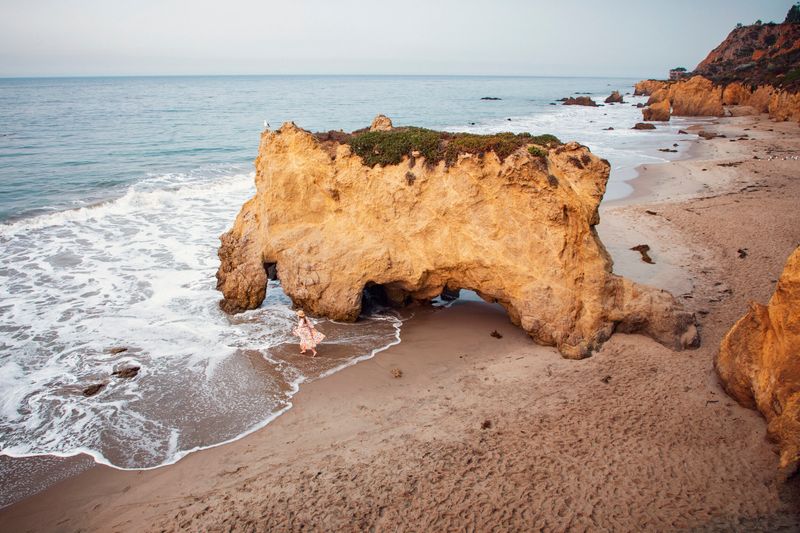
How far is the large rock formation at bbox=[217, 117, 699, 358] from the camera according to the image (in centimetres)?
1047

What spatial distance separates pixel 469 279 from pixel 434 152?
3273mm

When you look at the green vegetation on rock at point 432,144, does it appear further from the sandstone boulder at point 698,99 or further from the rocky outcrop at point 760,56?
the sandstone boulder at point 698,99

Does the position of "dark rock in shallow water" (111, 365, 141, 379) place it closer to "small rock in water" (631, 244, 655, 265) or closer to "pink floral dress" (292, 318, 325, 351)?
"pink floral dress" (292, 318, 325, 351)

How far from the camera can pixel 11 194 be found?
25.0m

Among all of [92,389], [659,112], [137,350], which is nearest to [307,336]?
[137,350]

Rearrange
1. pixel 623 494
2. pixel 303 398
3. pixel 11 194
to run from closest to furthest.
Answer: pixel 623 494 < pixel 303 398 < pixel 11 194

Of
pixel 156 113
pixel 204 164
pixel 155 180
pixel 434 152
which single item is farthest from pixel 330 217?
pixel 156 113

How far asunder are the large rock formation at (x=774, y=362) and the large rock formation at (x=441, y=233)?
1.79 m

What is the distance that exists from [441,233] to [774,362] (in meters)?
6.87

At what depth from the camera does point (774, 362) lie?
24.7ft

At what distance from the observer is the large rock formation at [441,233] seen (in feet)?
34.3

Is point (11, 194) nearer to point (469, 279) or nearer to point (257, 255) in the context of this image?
point (257, 255)

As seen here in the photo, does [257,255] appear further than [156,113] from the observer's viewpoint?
No

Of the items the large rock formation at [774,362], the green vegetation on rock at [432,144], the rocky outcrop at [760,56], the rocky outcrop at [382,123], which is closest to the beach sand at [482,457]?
the large rock formation at [774,362]
